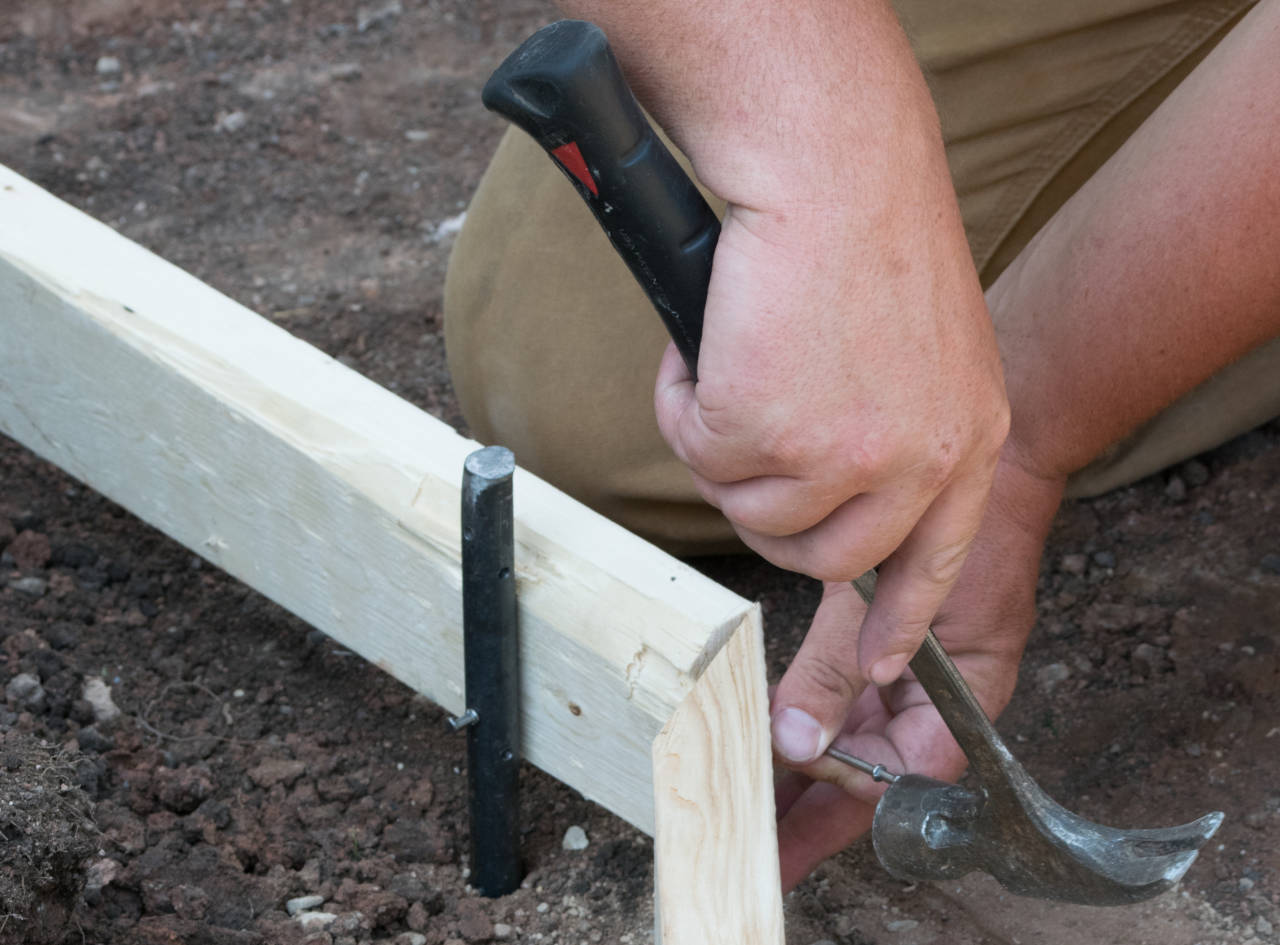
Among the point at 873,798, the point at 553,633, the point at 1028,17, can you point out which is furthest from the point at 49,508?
the point at 1028,17

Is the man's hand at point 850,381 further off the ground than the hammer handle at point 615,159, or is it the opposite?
the hammer handle at point 615,159

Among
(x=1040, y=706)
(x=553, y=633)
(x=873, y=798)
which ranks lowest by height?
(x=1040, y=706)

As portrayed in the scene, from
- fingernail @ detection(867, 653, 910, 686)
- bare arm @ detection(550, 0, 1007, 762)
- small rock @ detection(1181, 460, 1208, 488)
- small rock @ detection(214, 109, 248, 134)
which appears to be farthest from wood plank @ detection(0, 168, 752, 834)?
small rock @ detection(214, 109, 248, 134)

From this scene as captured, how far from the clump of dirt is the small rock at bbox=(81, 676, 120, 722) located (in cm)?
29

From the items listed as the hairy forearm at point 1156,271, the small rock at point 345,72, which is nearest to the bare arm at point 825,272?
A: the hairy forearm at point 1156,271

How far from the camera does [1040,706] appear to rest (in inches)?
72.4

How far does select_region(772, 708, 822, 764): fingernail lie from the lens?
1.47 m

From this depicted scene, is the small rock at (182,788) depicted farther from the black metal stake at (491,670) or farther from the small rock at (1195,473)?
the small rock at (1195,473)

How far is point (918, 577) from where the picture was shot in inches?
47.0

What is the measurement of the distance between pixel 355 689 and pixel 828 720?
2.26ft

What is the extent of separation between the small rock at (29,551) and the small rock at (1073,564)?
1.53 metres

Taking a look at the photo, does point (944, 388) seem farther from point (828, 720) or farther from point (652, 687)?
point (828, 720)

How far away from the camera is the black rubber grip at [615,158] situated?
99 cm

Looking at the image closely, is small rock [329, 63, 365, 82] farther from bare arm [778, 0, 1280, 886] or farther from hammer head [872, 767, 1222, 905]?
hammer head [872, 767, 1222, 905]
